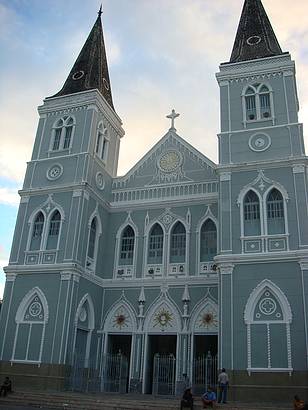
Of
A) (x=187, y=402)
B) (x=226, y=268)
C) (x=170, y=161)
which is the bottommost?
(x=187, y=402)

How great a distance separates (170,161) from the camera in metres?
26.6

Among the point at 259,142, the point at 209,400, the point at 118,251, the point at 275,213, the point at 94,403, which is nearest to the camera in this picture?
the point at 209,400

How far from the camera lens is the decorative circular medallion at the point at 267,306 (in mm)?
19031

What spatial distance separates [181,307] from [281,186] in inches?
297

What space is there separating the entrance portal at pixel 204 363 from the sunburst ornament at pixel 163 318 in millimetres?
1557

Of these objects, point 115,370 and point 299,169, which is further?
point 115,370

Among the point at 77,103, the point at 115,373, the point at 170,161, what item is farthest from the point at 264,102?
the point at 115,373

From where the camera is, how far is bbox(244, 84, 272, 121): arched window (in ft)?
76.2

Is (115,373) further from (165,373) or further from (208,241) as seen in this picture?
(208,241)

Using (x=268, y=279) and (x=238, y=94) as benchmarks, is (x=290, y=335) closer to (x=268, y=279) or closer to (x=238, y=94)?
(x=268, y=279)

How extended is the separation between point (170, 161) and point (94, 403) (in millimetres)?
13676

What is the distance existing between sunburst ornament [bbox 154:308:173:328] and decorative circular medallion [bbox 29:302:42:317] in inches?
223

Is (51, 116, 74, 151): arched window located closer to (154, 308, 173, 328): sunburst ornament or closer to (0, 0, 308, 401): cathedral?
(0, 0, 308, 401): cathedral

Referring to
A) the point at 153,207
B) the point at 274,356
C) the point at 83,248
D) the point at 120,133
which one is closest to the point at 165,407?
the point at 274,356
